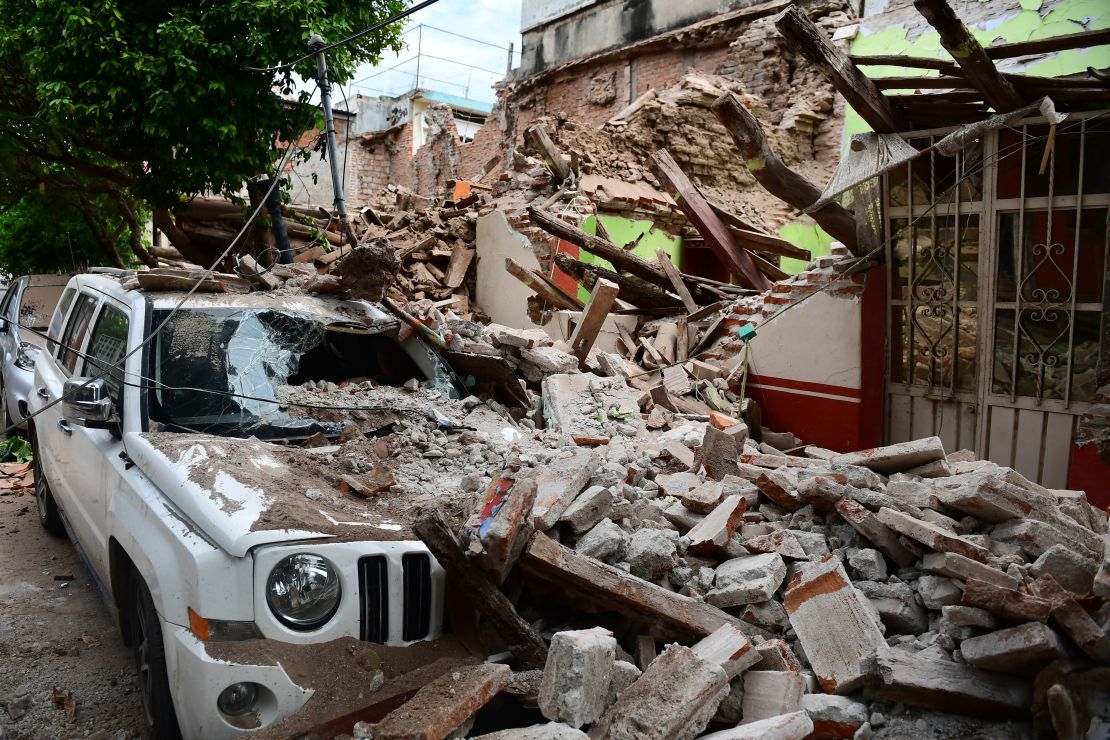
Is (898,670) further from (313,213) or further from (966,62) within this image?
(313,213)

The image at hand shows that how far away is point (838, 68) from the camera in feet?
17.7

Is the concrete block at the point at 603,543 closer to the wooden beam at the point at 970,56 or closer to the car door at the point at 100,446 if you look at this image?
the car door at the point at 100,446

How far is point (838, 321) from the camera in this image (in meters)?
6.98

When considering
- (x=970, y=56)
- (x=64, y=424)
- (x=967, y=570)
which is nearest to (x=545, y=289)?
(x=970, y=56)

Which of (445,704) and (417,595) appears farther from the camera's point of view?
(417,595)

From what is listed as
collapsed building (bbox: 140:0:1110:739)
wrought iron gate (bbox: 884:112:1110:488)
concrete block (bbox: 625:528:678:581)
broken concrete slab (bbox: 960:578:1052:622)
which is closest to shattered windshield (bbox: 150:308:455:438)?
collapsed building (bbox: 140:0:1110:739)

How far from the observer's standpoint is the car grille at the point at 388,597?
281 cm

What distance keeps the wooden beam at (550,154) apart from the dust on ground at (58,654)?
30.1 ft

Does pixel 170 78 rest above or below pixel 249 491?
above

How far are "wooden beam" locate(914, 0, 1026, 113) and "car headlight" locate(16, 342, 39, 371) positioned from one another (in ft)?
24.2

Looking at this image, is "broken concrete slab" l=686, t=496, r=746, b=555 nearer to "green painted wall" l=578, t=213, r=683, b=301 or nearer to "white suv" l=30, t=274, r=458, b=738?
"white suv" l=30, t=274, r=458, b=738

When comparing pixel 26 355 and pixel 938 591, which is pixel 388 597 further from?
pixel 26 355

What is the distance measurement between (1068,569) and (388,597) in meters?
2.50

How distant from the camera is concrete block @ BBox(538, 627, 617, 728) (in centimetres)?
245
